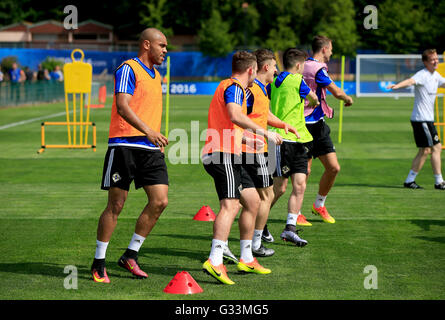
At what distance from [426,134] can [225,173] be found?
6694 millimetres

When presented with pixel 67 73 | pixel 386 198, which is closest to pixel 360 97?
pixel 67 73

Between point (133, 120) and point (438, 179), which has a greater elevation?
point (133, 120)

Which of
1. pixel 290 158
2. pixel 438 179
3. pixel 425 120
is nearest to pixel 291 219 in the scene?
pixel 290 158

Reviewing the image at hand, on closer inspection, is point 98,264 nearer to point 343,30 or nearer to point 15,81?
point 15,81

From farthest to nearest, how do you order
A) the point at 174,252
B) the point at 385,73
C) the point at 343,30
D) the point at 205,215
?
the point at 343,30, the point at 385,73, the point at 205,215, the point at 174,252

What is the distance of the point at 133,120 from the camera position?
617 centimetres

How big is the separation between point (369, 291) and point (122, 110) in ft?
8.37

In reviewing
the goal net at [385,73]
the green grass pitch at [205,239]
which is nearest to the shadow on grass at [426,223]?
the green grass pitch at [205,239]

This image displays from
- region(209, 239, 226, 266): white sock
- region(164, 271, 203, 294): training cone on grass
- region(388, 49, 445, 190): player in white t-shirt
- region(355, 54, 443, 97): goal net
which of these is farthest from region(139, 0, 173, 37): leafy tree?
region(164, 271, 203, 294): training cone on grass

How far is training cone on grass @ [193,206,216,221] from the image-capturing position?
31.0ft

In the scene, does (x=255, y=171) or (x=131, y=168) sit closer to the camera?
(x=131, y=168)

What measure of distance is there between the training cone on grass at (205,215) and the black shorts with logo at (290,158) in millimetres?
1431

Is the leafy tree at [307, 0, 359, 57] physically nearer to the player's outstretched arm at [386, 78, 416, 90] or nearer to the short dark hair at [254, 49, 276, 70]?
the player's outstretched arm at [386, 78, 416, 90]

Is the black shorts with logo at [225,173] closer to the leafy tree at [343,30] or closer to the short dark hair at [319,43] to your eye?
the short dark hair at [319,43]
